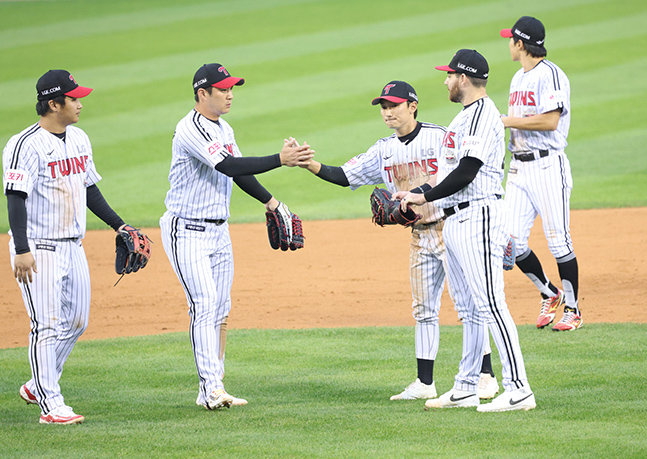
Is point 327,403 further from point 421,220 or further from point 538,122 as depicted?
point 538,122

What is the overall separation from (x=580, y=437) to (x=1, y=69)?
22.5 meters

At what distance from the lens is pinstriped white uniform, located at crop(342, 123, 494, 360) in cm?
571

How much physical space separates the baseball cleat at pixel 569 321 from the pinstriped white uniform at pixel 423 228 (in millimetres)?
2169

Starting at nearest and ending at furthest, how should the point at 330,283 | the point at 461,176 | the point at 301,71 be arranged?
the point at 461,176, the point at 330,283, the point at 301,71

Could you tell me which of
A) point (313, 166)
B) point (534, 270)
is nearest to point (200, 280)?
point (313, 166)

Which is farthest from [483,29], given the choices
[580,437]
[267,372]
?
[580,437]

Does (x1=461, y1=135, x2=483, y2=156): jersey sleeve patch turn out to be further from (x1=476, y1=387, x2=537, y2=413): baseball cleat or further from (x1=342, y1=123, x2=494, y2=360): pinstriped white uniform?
(x1=476, y1=387, x2=537, y2=413): baseball cleat

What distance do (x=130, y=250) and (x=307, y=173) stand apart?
11638 millimetres

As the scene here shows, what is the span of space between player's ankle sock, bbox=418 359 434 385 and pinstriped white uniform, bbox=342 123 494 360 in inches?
1.3

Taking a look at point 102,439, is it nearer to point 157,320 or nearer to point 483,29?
point 157,320

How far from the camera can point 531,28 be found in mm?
7445

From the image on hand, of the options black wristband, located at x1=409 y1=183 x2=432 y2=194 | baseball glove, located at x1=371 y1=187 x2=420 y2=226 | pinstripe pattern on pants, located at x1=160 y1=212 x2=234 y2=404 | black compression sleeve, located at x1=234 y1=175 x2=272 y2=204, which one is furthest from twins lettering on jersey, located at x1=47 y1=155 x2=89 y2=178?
black wristband, located at x1=409 y1=183 x2=432 y2=194

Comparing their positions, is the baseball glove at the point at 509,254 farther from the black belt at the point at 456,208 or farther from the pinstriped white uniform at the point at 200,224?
the pinstriped white uniform at the point at 200,224

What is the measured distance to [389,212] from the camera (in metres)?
5.55
